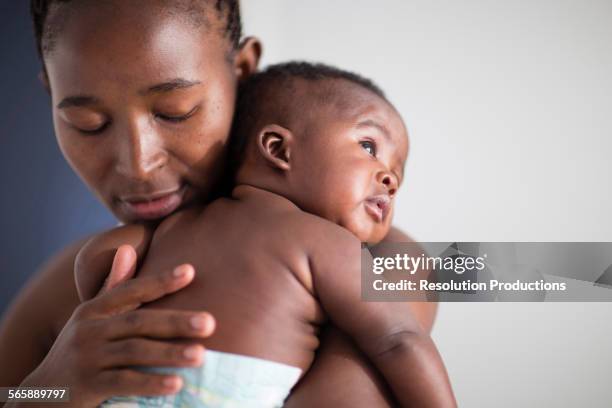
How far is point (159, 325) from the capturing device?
710 mm

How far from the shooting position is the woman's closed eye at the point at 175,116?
0.86m

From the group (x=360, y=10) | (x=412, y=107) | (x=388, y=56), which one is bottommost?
(x=412, y=107)

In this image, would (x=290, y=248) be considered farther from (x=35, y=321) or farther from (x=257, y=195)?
(x=35, y=321)

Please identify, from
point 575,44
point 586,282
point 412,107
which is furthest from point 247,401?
point 575,44

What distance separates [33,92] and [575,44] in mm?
1260

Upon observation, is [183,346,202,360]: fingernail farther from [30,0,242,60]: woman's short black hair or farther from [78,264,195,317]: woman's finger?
[30,0,242,60]: woman's short black hair

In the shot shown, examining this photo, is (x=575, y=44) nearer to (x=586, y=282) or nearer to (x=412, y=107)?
(x=412, y=107)

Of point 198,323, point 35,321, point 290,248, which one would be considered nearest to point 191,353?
point 198,323

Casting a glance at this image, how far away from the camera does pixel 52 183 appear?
1.48m

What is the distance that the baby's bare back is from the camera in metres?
0.71

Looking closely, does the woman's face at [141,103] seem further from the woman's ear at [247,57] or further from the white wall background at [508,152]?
the white wall background at [508,152]

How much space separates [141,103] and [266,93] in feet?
0.71

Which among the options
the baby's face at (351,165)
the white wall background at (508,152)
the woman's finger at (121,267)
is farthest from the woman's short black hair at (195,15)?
the white wall background at (508,152)

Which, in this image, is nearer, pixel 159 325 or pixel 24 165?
pixel 159 325
